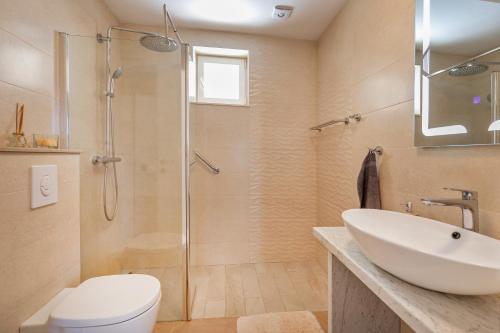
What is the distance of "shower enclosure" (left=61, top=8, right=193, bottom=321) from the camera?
1713 millimetres

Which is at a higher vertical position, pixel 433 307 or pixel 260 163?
pixel 260 163

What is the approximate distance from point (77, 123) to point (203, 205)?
1.25 metres

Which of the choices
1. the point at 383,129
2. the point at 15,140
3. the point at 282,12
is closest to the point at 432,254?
the point at 383,129

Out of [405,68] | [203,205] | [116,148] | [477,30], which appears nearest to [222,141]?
[203,205]

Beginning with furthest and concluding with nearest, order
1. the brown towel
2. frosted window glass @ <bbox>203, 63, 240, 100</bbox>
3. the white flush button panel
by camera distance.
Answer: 1. frosted window glass @ <bbox>203, 63, 240, 100</bbox>
2. the brown towel
3. the white flush button panel

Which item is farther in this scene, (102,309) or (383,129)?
(383,129)

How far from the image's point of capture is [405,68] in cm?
124

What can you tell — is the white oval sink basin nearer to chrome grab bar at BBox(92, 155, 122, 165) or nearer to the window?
chrome grab bar at BBox(92, 155, 122, 165)

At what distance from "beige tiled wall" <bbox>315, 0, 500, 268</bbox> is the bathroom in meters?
0.01

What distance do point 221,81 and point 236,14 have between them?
641 millimetres

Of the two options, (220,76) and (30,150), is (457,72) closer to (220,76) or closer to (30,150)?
(30,150)

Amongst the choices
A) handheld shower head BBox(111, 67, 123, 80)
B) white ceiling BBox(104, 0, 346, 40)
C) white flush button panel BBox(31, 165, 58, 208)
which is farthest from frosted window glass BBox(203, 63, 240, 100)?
white flush button panel BBox(31, 165, 58, 208)

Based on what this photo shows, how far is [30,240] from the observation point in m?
1.03

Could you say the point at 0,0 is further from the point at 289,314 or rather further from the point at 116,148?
the point at 289,314
